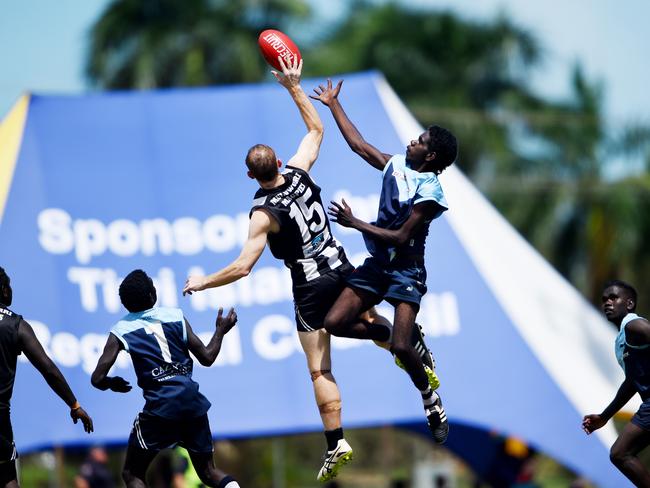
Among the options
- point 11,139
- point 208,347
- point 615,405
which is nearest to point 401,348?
point 208,347

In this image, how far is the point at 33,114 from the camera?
14.3 m

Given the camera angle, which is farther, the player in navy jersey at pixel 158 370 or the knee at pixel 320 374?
the knee at pixel 320 374

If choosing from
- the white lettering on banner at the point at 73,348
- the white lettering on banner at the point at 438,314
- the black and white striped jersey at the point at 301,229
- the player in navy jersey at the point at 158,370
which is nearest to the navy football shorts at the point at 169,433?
the player in navy jersey at the point at 158,370

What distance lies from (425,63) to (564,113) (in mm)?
4106

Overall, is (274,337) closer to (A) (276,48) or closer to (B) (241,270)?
(A) (276,48)

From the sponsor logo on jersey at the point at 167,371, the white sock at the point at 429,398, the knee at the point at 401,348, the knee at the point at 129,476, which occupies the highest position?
the sponsor logo on jersey at the point at 167,371

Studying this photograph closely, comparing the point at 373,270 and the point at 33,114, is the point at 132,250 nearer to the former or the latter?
the point at 33,114

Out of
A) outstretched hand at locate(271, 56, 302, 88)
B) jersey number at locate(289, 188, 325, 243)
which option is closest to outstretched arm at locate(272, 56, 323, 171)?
outstretched hand at locate(271, 56, 302, 88)

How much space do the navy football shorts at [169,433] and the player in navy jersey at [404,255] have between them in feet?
3.76

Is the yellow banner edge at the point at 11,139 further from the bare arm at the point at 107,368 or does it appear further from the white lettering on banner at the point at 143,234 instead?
the bare arm at the point at 107,368

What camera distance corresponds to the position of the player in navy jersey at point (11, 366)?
756cm

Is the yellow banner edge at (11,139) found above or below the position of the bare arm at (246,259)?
above

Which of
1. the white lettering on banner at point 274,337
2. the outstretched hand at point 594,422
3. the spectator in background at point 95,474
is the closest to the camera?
the outstretched hand at point 594,422

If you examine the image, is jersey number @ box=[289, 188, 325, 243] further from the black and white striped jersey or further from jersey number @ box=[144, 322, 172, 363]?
jersey number @ box=[144, 322, 172, 363]
